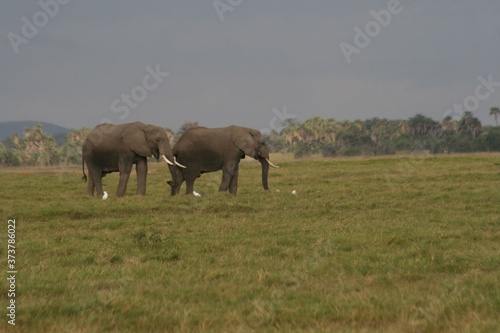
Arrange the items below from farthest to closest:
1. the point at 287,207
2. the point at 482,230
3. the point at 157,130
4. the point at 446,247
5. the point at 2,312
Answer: the point at 157,130 → the point at 287,207 → the point at 482,230 → the point at 446,247 → the point at 2,312

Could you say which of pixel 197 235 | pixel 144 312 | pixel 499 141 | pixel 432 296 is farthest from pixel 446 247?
pixel 499 141

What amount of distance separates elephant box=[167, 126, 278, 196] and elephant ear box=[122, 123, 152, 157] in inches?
66.9

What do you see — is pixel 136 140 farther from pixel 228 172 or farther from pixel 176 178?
pixel 228 172

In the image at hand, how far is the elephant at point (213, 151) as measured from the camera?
22.6m

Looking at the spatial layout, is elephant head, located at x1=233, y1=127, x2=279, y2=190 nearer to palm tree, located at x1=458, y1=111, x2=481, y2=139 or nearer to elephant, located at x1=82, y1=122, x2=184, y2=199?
elephant, located at x1=82, y1=122, x2=184, y2=199

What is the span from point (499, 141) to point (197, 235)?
318 feet

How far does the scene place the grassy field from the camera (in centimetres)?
632

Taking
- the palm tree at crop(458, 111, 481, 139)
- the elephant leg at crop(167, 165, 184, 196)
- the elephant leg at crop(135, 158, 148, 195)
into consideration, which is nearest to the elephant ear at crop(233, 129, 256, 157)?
the elephant leg at crop(167, 165, 184, 196)

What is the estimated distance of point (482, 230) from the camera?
12.9 m

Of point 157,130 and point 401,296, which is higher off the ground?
point 157,130

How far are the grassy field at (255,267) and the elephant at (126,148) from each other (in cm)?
313

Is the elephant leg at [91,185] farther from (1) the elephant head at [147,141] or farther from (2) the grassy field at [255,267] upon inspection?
(2) the grassy field at [255,267]

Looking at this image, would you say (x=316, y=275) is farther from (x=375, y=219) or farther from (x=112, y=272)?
(x=375, y=219)

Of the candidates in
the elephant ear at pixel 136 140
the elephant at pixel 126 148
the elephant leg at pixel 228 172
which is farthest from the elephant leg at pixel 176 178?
the elephant leg at pixel 228 172
